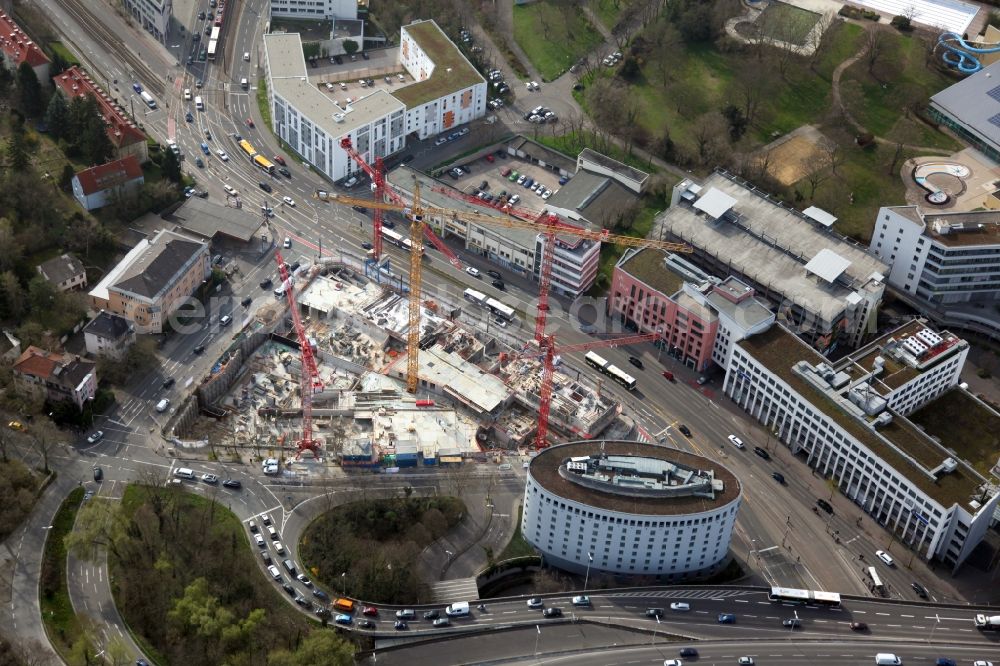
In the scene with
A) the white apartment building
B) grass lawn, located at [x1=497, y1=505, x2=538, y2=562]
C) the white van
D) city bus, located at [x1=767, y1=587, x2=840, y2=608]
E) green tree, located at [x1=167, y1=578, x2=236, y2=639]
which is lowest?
grass lawn, located at [x1=497, y1=505, x2=538, y2=562]

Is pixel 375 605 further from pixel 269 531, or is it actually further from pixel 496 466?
pixel 496 466

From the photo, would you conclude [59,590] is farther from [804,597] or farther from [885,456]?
[885,456]

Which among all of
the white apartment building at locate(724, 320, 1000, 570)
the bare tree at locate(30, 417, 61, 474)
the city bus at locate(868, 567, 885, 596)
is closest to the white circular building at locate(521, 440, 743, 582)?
the city bus at locate(868, 567, 885, 596)

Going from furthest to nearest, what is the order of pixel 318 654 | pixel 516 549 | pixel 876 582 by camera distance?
1. pixel 516 549
2. pixel 876 582
3. pixel 318 654

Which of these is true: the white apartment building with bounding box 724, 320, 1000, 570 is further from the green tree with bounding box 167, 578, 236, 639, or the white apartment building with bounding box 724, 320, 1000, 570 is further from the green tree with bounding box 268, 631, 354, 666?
the green tree with bounding box 167, 578, 236, 639

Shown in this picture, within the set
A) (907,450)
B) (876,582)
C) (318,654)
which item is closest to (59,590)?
(318,654)

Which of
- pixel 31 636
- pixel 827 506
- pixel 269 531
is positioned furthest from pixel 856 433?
pixel 31 636
